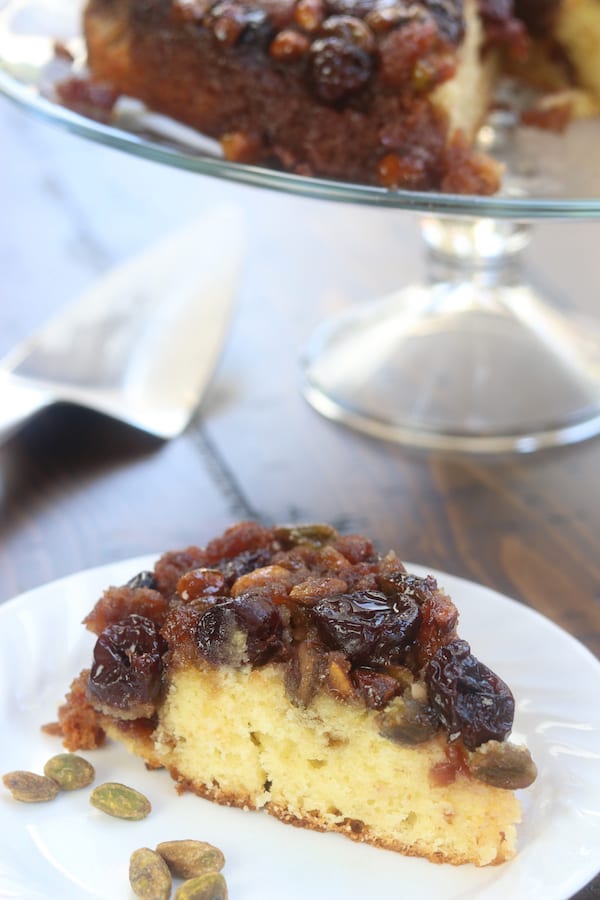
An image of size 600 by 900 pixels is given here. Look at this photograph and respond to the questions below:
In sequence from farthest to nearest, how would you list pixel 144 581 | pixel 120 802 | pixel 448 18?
pixel 448 18 < pixel 144 581 < pixel 120 802

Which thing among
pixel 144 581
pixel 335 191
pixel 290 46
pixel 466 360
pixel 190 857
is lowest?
pixel 466 360

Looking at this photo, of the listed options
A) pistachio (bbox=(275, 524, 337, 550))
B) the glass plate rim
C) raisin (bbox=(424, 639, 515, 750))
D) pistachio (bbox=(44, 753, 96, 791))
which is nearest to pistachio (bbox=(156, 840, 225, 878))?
pistachio (bbox=(44, 753, 96, 791))

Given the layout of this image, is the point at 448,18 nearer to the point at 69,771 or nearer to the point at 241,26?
the point at 241,26

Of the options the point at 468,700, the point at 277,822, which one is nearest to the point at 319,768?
the point at 277,822

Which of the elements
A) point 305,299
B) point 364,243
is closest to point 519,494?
point 305,299

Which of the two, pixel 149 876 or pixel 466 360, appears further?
pixel 466 360
